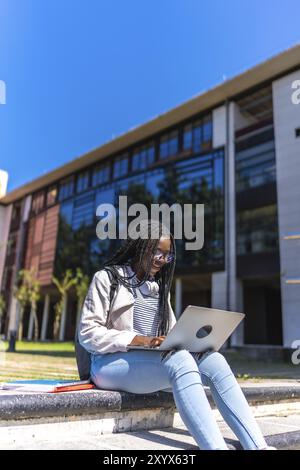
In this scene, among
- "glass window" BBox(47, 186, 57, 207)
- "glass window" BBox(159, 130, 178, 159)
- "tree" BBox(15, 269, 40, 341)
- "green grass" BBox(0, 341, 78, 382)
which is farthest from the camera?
"glass window" BBox(47, 186, 57, 207)

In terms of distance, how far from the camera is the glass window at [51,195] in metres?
33.3

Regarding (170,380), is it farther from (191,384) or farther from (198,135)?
(198,135)

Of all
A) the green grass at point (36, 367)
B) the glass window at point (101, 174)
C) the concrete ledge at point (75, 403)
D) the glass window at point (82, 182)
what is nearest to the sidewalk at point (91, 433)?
the concrete ledge at point (75, 403)

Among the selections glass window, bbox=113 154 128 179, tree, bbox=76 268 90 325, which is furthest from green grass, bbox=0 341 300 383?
glass window, bbox=113 154 128 179

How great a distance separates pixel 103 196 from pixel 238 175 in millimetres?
10408

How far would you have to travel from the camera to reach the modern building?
62.0 feet

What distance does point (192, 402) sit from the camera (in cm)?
185

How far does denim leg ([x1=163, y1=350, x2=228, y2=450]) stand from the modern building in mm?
16173

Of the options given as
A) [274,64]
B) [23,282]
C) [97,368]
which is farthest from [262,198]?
[23,282]

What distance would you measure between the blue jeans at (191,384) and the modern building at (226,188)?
16.0m

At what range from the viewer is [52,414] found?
6.59 ft

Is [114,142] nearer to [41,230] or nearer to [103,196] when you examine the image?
[103,196]

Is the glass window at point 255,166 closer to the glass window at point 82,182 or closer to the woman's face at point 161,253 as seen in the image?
the glass window at point 82,182

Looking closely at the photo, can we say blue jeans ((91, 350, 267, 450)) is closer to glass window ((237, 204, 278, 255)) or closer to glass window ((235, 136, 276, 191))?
glass window ((237, 204, 278, 255))
